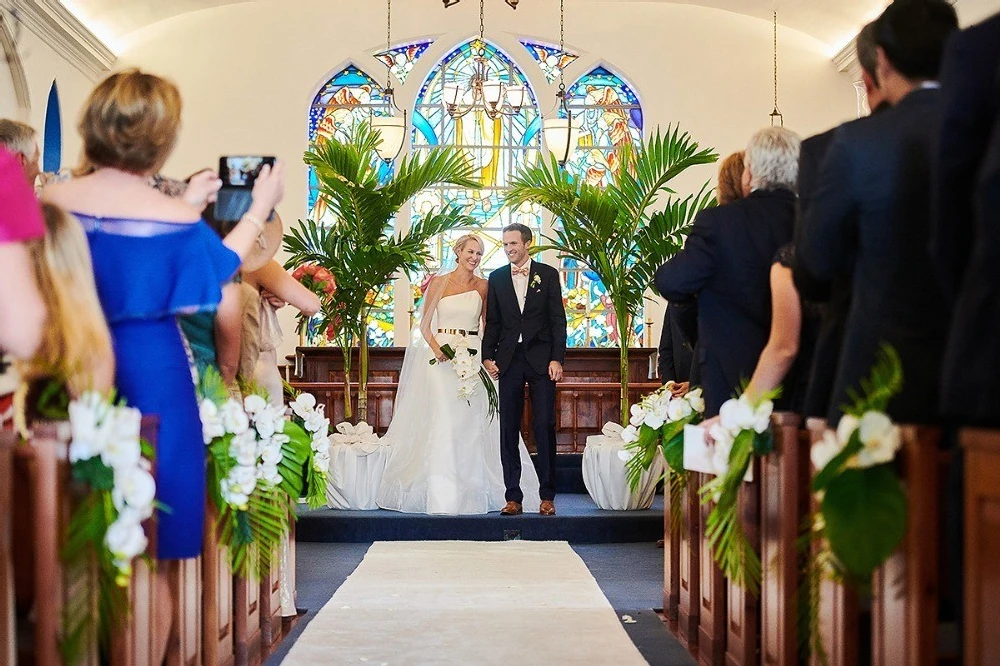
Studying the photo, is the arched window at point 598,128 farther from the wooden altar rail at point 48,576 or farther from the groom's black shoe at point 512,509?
the wooden altar rail at point 48,576

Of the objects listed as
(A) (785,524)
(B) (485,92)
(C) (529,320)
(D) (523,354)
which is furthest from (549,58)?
(A) (785,524)

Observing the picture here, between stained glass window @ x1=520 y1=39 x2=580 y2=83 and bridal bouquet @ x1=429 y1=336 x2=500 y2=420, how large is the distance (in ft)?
22.5

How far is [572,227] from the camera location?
795 centimetres

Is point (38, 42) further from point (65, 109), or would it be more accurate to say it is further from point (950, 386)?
point (950, 386)

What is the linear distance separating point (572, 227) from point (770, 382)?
481cm

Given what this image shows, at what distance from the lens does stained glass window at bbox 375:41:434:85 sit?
44.0 ft

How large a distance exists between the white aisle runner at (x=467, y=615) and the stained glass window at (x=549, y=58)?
27.4ft

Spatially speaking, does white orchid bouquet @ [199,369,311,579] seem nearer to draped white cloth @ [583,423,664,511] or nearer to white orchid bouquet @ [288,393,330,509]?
white orchid bouquet @ [288,393,330,509]

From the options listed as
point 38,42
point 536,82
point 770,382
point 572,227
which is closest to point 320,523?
point 572,227

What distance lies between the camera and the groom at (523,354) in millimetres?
7023

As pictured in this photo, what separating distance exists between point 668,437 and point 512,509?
10.1 feet

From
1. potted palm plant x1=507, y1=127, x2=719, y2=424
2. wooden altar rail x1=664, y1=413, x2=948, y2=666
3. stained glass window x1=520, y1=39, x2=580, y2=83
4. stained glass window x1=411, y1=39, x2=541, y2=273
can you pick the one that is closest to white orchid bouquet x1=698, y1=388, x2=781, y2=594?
wooden altar rail x1=664, y1=413, x2=948, y2=666

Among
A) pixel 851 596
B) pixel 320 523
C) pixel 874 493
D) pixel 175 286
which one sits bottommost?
pixel 320 523

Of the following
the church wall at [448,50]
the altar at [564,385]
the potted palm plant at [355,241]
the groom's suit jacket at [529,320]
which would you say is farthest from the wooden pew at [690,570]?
the church wall at [448,50]
